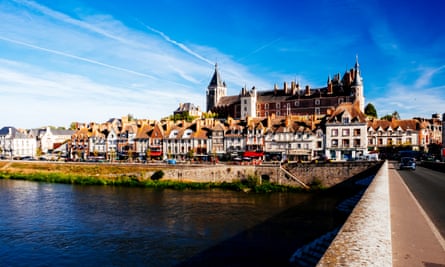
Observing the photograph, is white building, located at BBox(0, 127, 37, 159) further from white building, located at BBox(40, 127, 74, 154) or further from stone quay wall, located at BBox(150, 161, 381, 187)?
stone quay wall, located at BBox(150, 161, 381, 187)

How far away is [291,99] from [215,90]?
30216 millimetres

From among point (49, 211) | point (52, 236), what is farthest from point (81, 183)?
point (52, 236)

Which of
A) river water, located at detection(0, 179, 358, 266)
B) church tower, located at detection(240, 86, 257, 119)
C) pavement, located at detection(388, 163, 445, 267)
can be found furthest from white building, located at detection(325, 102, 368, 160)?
church tower, located at detection(240, 86, 257, 119)

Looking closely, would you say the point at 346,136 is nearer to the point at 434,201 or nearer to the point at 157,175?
the point at 157,175

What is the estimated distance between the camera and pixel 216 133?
6022 cm

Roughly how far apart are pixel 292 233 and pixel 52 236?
15691 millimetres

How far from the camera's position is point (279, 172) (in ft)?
143

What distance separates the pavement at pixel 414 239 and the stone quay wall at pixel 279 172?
2773cm

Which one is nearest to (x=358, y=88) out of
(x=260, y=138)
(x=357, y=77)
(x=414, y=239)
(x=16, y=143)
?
(x=357, y=77)

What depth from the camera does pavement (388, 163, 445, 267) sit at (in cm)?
773

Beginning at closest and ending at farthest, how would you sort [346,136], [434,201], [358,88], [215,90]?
[434,201] → [346,136] → [358,88] → [215,90]

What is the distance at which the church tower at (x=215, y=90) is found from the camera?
116500 millimetres

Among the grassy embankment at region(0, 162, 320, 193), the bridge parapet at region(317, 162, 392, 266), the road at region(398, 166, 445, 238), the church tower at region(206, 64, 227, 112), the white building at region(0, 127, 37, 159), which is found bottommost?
the grassy embankment at region(0, 162, 320, 193)

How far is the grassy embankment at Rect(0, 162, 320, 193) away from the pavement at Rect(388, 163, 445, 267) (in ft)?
93.5
